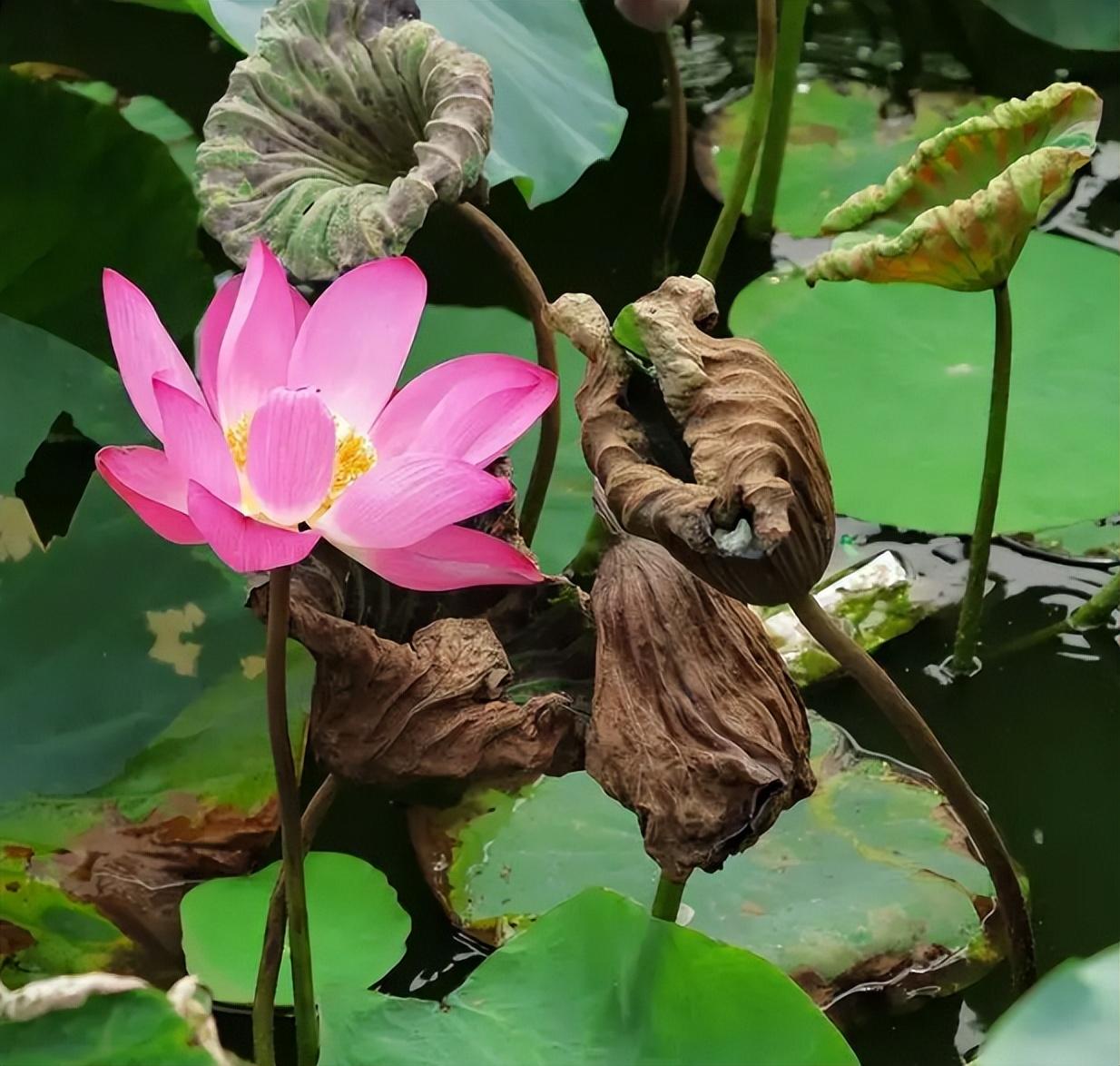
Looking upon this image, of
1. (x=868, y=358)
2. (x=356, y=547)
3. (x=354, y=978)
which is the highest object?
(x=356, y=547)

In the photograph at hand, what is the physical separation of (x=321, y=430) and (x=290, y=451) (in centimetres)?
1

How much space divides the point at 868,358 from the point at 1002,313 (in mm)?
333

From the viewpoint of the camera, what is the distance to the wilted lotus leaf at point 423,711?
1.82 ft

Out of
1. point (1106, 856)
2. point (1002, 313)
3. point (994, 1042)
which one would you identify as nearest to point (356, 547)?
point (994, 1042)

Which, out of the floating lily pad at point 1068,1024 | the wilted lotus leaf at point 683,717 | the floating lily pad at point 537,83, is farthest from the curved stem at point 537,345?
the floating lily pad at point 1068,1024

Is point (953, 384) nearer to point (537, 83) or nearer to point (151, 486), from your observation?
point (537, 83)

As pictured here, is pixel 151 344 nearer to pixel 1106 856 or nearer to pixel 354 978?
pixel 354 978

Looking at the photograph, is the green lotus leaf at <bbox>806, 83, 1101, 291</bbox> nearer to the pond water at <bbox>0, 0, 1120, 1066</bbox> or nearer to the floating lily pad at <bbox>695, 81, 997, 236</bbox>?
the pond water at <bbox>0, 0, 1120, 1066</bbox>

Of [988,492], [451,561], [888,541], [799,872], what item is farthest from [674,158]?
[451,561]

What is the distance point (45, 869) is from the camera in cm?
75

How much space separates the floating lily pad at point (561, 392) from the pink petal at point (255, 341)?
18.0 inches

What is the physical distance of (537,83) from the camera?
1084 millimetres

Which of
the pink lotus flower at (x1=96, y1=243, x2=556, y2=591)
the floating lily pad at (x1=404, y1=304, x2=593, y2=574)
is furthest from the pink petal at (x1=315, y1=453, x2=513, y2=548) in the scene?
the floating lily pad at (x1=404, y1=304, x2=593, y2=574)

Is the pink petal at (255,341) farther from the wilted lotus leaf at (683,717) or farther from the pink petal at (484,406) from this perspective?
the wilted lotus leaf at (683,717)
